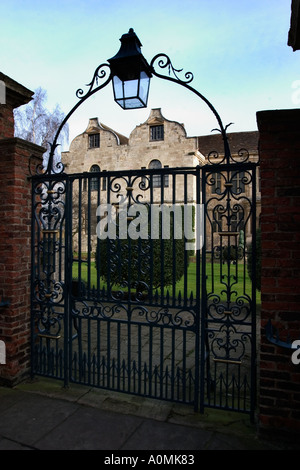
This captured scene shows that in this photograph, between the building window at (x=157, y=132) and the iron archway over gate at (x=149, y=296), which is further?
the building window at (x=157, y=132)

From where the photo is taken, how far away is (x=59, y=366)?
4.01 meters

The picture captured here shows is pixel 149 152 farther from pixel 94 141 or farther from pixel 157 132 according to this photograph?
pixel 94 141

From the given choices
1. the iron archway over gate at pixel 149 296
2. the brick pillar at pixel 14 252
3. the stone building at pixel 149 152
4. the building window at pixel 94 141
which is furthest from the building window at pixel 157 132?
the brick pillar at pixel 14 252

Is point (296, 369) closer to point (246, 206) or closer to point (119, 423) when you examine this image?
point (119, 423)

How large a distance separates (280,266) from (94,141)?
26912 millimetres

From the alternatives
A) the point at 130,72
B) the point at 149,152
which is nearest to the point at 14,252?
the point at 130,72

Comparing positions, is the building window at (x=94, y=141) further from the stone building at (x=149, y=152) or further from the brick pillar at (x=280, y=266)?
the brick pillar at (x=280, y=266)

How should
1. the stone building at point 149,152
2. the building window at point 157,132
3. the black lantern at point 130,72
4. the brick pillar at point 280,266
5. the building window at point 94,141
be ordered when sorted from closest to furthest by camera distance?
the brick pillar at point 280,266 < the black lantern at point 130,72 < the stone building at point 149,152 < the building window at point 157,132 < the building window at point 94,141

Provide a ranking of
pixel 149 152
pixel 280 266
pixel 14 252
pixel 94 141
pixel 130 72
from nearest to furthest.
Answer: pixel 280 266, pixel 130 72, pixel 14 252, pixel 149 152, pixel 94 141

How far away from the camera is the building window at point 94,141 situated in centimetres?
2755

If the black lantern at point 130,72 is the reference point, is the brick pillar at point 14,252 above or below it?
below

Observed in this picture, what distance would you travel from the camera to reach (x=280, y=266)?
279cm

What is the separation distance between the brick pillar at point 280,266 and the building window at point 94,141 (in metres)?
26.2
